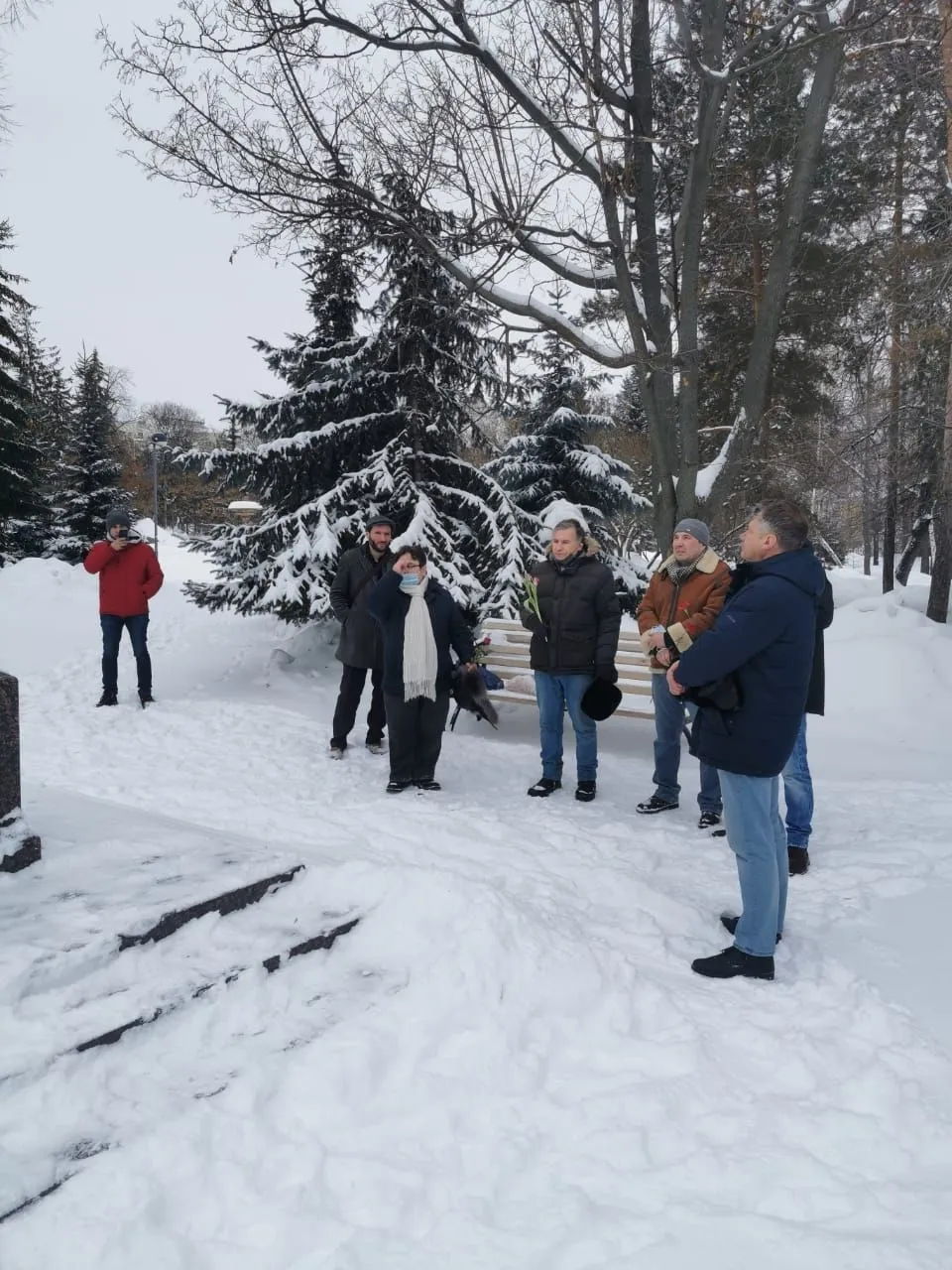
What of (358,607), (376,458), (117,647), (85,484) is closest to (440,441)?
(376,458)

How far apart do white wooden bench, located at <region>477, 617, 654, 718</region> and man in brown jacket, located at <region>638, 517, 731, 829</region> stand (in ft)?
4.69

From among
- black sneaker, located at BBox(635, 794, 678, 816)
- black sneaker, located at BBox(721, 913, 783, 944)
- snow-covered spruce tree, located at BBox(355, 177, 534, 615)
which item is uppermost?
snow-covered spruce tree, located at BBox(355, 177, 534, 615)

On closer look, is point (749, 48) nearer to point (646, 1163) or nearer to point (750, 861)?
point (750, 861)

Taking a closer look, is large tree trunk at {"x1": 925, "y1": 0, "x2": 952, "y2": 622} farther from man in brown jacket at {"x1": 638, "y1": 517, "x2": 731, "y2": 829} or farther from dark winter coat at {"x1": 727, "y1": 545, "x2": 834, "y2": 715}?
dark winter coat at {"x1": 727, "y1": 545, "x2": 834, "y2": 715}

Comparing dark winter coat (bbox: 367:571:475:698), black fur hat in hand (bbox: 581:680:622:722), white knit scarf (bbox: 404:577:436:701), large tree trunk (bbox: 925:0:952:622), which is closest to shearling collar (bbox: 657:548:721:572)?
black fur hat in hand (bbox: 581:680:622:722)

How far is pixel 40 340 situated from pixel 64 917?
42.0 m

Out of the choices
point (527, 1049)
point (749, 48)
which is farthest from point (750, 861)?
point (749, 48)

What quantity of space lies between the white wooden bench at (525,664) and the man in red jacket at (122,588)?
3.51 metres

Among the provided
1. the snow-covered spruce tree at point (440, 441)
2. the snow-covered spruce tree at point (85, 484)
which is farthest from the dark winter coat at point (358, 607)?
the snow-covered spruce tree at point (85, 484)

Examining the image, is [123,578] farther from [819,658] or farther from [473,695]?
[819,658]

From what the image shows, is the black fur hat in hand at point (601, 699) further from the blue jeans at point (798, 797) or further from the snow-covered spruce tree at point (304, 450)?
the snow-covered spruce tree at point (304, 450)

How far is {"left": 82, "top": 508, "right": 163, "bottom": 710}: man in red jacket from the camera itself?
823 cm

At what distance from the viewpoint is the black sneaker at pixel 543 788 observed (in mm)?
6098

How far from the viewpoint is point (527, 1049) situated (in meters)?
2.87
